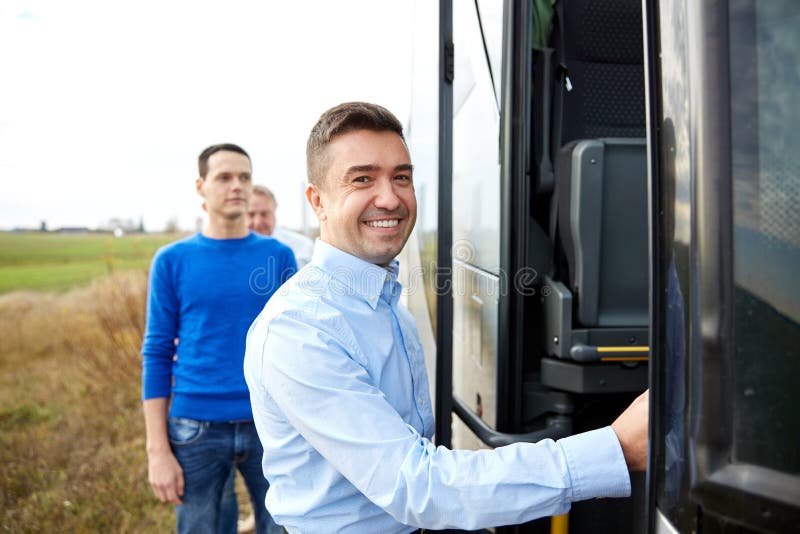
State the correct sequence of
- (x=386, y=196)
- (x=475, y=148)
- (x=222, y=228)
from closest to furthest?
(x=386, y=196)
(x=475, y=148)
(x=222, y=228)

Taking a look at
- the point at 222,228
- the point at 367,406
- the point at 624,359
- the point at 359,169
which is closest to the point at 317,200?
the point at 359,169

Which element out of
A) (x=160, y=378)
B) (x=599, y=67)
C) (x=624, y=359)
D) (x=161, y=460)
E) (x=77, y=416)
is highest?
(x=599, y=67)

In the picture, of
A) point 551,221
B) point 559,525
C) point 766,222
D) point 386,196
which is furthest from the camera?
point 551,221

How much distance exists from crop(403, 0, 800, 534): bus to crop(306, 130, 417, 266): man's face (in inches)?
16.0

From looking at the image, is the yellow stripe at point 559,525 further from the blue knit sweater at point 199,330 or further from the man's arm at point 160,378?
A: the man's arm at point 160,378

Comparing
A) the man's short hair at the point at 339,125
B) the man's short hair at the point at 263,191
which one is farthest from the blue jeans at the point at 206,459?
the man's short hair at the point at 263,191

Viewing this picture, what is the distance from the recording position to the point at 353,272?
4.58ft

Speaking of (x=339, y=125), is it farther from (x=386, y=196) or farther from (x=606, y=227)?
(x=606, y=227)

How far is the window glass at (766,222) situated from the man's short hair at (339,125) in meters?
0.80

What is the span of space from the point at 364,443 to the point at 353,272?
1.46 ft

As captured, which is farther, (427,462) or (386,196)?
(386,196)

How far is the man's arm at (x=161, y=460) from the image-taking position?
2109 mm

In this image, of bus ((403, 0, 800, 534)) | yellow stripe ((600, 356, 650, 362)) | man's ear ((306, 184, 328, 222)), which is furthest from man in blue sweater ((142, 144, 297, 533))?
yellow stripe ((600, 356, 650, 362))

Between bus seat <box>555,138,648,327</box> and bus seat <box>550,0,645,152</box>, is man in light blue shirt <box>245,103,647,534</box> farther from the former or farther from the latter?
bus seat <box>550,0,645,152</box>
